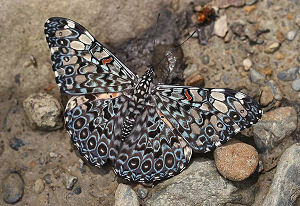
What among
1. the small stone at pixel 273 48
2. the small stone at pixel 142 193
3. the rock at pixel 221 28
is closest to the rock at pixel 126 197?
the small stone at pixel 142 193

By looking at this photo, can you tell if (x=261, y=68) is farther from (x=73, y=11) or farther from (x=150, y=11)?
(x=73, y=11)

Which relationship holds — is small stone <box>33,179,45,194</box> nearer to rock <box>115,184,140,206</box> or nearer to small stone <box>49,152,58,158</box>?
small stone <box>49,152,58,158</box>

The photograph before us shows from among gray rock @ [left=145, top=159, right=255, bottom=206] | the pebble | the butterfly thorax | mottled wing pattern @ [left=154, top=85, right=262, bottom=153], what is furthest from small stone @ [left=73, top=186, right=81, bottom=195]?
mottled wing pattern @ [left=154, top=85, right=262, bottom=153]

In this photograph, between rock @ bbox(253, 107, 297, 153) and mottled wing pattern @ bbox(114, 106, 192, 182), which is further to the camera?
rock @ bbox(253, 107, 297, 153)

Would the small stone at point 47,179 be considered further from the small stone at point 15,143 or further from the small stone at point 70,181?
the small stone at point 15,143

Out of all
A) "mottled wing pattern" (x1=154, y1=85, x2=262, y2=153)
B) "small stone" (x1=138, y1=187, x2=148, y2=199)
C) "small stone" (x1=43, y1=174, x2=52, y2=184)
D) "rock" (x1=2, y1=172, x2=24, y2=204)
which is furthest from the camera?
"small stone" (x1=43, y1=174, x2=52, y2=184)
